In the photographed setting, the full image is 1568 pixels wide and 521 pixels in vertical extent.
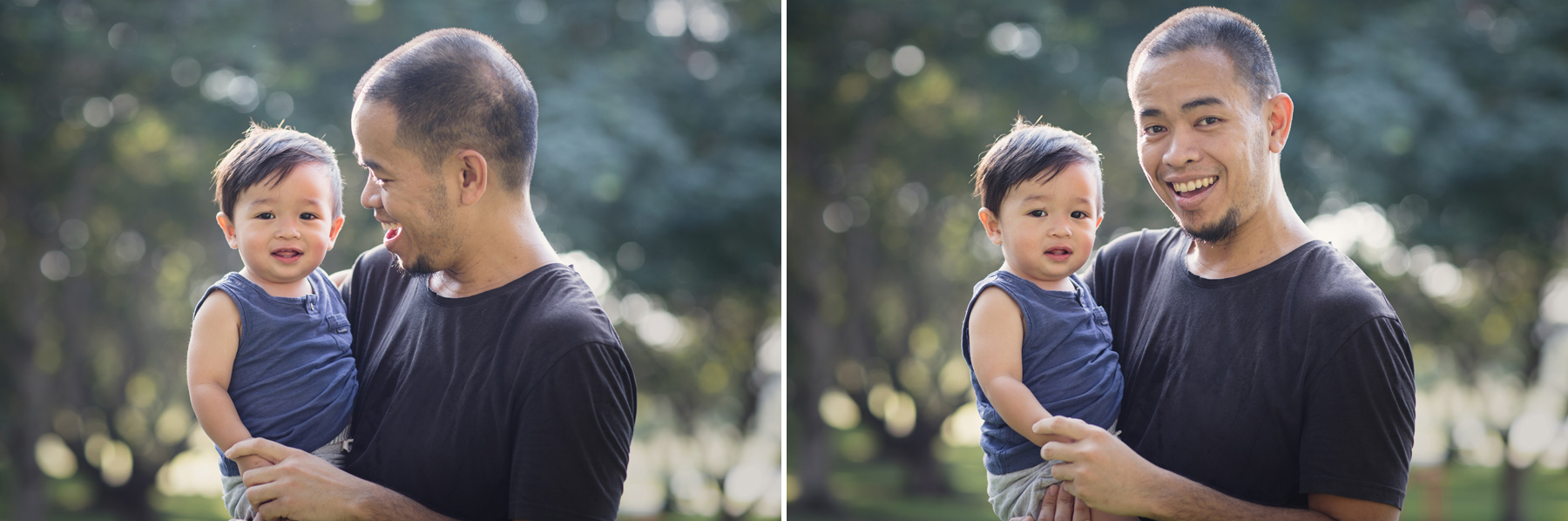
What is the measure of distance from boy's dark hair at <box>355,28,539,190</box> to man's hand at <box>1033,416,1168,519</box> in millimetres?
1247

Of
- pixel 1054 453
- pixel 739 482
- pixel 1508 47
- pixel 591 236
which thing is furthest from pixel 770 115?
pixel 1054 453

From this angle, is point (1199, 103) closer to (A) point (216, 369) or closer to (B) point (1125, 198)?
(A) point (216, 369)

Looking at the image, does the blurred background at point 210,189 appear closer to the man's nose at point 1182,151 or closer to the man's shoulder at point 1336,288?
the man's nose at point 1182,151

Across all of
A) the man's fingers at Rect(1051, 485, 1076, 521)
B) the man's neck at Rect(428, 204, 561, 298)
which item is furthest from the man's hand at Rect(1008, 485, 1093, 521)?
the man's neck at Rect(428, 204, 561, 298)

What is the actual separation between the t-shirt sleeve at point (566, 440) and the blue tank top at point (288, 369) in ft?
1.57

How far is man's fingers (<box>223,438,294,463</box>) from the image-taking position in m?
2.17

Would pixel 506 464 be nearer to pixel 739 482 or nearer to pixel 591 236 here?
pixel 591 236

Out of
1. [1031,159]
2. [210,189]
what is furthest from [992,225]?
[210,189]

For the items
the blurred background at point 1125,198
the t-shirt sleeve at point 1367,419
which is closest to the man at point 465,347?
the t-shirt sleeve at point 1367,419

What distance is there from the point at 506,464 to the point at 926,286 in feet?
26.2

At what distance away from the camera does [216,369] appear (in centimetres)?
223

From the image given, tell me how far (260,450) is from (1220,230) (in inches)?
80.1

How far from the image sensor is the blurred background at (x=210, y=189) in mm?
5965

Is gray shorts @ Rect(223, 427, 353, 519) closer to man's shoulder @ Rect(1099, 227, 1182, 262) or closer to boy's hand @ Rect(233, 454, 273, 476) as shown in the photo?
boy's hand @ Rect(233, 454, 273, 476)
